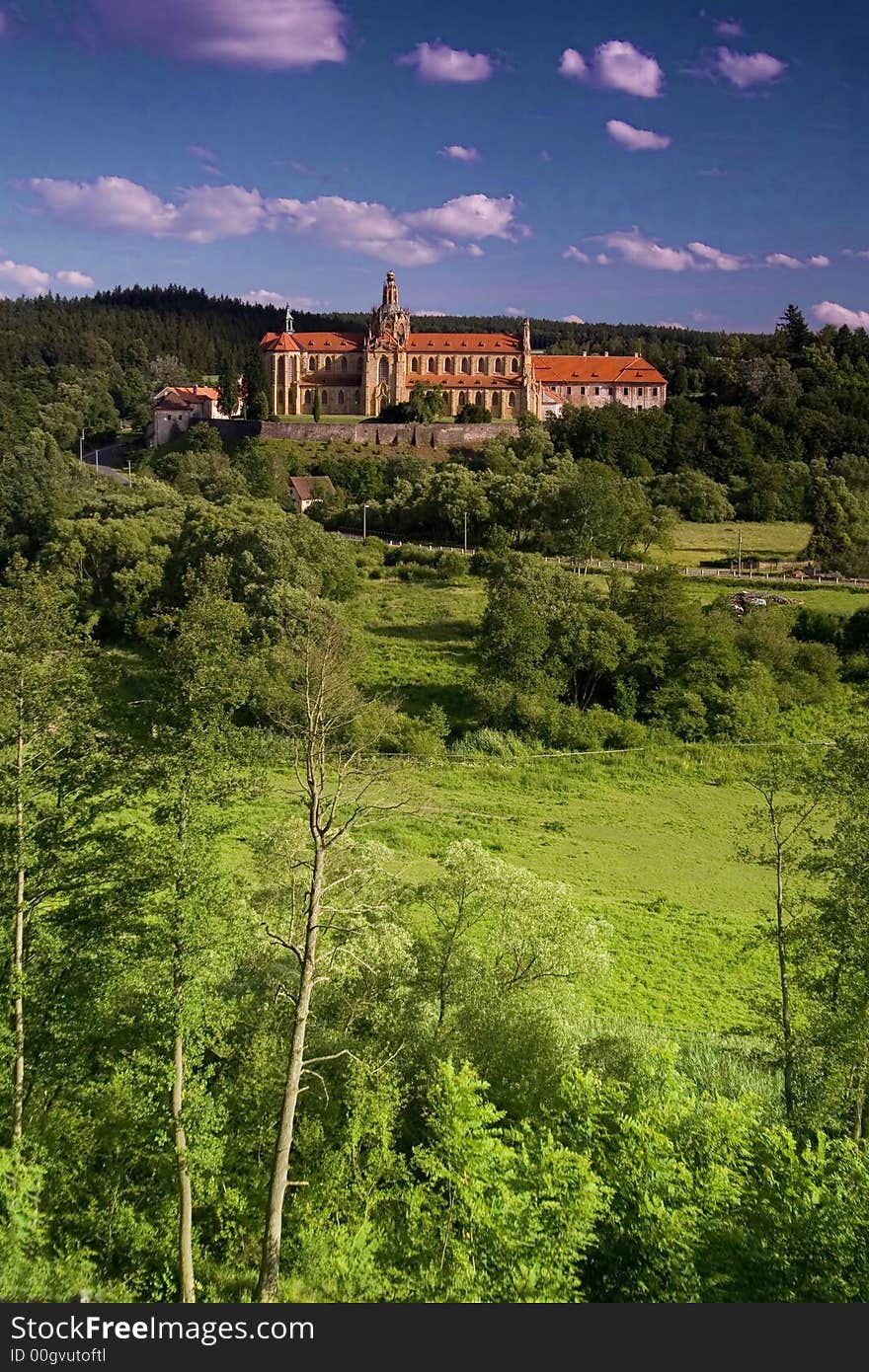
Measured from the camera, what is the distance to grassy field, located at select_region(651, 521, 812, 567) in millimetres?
55375

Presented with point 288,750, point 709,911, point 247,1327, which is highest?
point 288,750

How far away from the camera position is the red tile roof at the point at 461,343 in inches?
3580

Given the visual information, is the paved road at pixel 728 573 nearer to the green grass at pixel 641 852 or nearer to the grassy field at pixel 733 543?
the grassy field at pixel 733 543

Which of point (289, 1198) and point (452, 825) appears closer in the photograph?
point (289, 1198)

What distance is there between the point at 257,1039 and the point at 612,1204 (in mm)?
4387

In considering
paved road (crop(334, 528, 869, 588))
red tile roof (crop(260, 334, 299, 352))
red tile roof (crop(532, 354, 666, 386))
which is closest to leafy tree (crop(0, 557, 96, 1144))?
paved road (crop(334, 528, 869, 588))

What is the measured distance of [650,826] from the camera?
1129 inches

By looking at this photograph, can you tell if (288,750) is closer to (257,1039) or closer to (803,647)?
(257,1039)

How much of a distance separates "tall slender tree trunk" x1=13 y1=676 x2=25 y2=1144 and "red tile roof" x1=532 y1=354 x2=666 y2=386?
3484 inches

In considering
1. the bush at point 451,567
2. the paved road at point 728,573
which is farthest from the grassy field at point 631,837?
the paved road at point 728,573

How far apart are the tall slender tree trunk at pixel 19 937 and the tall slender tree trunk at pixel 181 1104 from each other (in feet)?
5.70

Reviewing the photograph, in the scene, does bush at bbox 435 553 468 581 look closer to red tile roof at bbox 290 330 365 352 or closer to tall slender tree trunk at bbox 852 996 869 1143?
tall slender tree trunk at bbox 852 996 869 1143

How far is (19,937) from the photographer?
35.6 feet

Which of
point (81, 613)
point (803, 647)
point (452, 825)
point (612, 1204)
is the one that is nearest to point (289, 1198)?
point (612, 1204)
